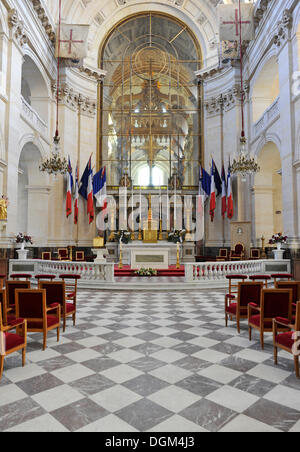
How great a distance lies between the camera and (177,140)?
19.1 metres

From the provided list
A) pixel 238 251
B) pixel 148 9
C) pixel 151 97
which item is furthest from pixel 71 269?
pixel 148 9

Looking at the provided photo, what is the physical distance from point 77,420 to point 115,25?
2135 cm

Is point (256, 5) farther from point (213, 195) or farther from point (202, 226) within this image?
point (202, 226)

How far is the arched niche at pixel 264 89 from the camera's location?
→ 527 inches

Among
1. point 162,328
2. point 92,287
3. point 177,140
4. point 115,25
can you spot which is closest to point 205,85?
point 177,140

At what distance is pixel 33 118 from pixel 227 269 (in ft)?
33.6

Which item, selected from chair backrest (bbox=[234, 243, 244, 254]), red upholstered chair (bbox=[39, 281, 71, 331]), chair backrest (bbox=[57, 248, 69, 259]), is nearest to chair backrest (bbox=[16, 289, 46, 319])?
red upholstered chair (bbox=[39, 281, 71, 331])

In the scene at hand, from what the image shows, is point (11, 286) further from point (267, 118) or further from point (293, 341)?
point (267, 118)

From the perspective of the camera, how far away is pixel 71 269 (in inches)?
366

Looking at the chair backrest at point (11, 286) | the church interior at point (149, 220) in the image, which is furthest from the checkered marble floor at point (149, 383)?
the chair backrest at point (11, 286)

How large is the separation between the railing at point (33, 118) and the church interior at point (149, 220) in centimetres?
12

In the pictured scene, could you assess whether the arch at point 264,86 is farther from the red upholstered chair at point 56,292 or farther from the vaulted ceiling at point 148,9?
the red upholstered chair at point 56,292

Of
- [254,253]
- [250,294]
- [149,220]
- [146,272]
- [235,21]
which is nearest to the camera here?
[250,294]

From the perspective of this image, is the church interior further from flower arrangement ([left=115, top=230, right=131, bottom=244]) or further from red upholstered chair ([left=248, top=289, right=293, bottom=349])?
flower arrangement ([left=115, top=230, right=131, bottom=244])
